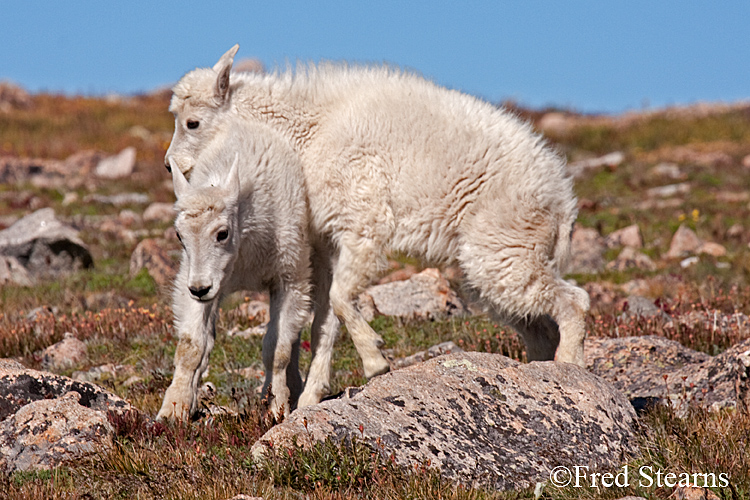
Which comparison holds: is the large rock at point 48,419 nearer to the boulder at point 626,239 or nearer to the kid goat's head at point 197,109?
the kid goat's head at point 197,109

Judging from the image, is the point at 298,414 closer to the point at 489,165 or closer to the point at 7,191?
the point at 489,165

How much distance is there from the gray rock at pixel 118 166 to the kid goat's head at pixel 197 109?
16476mm

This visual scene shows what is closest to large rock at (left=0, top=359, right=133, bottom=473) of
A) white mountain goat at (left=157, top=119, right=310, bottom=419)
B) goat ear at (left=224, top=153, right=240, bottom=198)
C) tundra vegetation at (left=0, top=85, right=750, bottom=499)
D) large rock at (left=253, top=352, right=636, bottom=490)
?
tundra vegetation at (left=0, top=85, right=750, bottom=499)

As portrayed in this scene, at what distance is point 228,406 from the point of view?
6.54 meters

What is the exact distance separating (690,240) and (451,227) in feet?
28.9

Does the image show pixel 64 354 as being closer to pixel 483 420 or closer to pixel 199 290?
pixel 199 290

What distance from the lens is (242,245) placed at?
19.8 feet

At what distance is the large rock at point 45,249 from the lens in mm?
13031

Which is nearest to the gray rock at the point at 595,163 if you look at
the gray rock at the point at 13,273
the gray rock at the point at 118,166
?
the gray rock at the point at 118,166

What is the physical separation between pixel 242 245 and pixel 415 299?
4146mm

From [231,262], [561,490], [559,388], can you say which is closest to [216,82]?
[231,262]

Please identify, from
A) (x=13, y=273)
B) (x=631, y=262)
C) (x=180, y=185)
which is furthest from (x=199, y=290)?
(x=631, y=262)

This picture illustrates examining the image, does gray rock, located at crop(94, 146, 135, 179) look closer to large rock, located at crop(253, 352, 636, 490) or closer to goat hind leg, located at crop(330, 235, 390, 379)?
goat hind leg, located at crop(330, 235, 390, 379)

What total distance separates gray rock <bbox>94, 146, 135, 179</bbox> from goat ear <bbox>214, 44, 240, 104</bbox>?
16.7m
